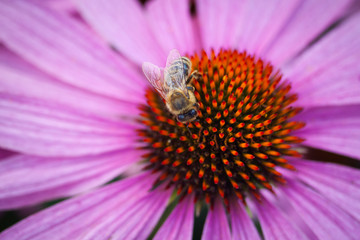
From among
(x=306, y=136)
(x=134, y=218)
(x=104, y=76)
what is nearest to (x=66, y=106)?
(x=104, y=76)

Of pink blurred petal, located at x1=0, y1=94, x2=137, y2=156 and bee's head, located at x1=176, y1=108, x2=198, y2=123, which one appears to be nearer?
bee's head, located at x1=176, y1=108, x2=198, y2=123

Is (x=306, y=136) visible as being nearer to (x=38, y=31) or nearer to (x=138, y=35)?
(x=138, y=35)

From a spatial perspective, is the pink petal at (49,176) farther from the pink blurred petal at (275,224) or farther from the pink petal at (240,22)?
the pink petal at (240,22)

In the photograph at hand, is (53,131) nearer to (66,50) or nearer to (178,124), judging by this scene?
(66,50)

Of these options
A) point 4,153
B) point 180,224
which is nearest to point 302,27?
point 180,224

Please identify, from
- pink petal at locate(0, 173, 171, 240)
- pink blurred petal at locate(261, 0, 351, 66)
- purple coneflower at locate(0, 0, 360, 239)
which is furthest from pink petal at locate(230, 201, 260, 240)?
pink blurred petal at locate(261, 0, 351, 66)

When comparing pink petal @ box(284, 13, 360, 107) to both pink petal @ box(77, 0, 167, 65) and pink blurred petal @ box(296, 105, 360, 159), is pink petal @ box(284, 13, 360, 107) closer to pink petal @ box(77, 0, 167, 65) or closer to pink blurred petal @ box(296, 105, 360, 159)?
pink blurred petal @ box(296, 105, 360, 159)
